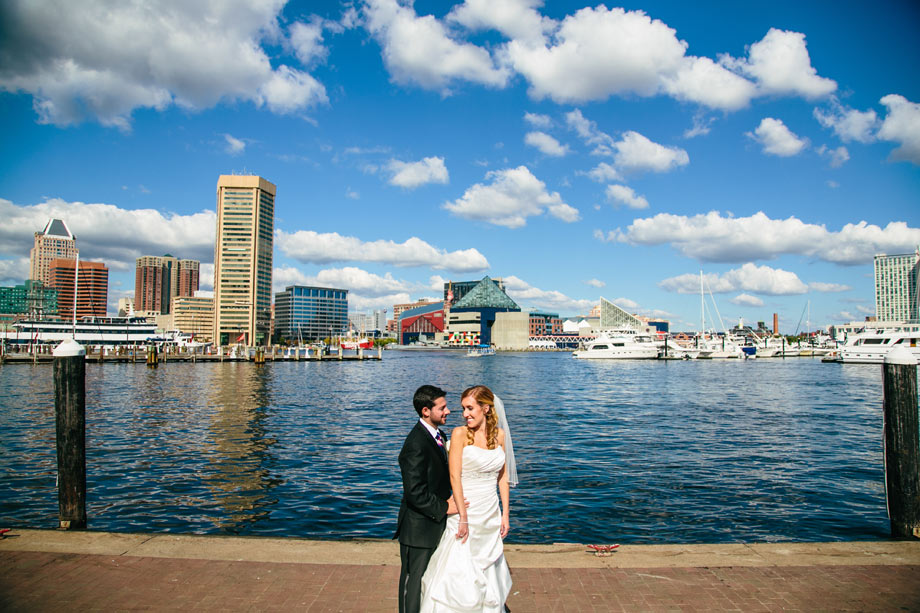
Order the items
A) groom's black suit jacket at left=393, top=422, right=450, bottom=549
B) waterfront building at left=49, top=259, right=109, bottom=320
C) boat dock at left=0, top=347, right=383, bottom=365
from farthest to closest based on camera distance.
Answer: waterfront building at left=49, top=259, right=109, bottom=320 < boat dock at left=0, top=347, right=383, bottom=365 < groom's black suit jacket at left=393, top=422, right=450, bottom=549

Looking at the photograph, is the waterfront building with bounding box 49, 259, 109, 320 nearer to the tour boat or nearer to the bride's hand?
the tour boat

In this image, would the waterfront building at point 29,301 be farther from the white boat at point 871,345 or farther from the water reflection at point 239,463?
the white boat at point 871,345

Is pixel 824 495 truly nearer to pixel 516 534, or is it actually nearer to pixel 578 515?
pixel 578 515

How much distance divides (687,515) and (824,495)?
163 inches

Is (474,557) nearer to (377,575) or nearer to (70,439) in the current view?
(377,575)

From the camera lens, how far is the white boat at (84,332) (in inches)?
4122

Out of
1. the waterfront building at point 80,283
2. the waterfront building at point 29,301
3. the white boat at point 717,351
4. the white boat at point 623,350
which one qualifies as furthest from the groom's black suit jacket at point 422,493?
the waterfront building at point 80,283

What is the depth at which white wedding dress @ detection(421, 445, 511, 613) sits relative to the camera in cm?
422

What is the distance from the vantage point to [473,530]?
440 centimetres

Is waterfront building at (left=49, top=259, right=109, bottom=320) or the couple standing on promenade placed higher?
waterfront building at (left=49, top=259, right=109, bottom=320)

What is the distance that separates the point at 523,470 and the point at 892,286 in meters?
187

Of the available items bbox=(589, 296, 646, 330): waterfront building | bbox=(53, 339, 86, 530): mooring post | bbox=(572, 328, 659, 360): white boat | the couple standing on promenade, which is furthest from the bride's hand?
Answer: bbox=(589, 296, 646, 330): waterfront building

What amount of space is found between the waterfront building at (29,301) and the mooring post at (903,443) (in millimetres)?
135138

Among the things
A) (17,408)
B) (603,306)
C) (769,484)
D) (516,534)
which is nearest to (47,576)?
(516,534)
